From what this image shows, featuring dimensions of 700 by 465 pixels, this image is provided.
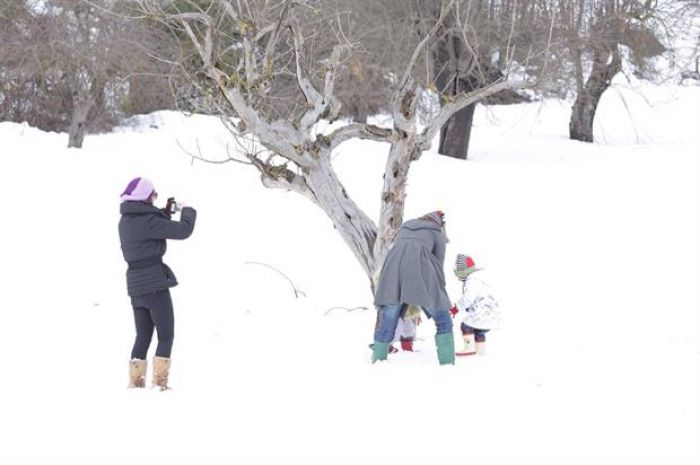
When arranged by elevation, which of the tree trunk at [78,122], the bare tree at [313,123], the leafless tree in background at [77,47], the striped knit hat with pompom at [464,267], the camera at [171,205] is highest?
the leafless tree in background at [77,47]

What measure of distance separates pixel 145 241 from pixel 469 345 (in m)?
2.80

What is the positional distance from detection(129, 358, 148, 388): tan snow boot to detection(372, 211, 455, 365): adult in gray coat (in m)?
1.76

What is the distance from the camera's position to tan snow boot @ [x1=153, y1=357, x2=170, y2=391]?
6.06 metres

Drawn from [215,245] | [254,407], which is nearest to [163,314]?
[254,407]

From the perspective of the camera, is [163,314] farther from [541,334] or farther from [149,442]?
[541,334]

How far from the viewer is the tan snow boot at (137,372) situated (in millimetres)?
6137

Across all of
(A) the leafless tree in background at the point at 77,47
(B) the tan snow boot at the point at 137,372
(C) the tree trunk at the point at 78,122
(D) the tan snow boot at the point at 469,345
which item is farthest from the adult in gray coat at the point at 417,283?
(C) the tree trunk at the point at 78,122

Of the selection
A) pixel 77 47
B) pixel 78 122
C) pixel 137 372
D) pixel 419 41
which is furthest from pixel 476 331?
pixel 78 122

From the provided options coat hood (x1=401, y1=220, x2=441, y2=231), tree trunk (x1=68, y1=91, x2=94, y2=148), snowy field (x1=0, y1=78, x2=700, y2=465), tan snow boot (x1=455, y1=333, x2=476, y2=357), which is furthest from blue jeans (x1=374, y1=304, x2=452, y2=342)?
tree trunk (x1=68, y1=91, x2=94, y2=148)

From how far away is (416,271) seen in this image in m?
6.53

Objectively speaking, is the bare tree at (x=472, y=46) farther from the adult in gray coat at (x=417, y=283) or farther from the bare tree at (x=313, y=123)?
the adult in gray coat at (x=417, y=283)

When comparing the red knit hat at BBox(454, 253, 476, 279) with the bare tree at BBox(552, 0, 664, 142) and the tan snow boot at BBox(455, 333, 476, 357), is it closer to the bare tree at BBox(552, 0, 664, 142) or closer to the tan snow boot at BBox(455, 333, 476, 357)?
the tan snow boot at BBox(455, 333, 476, 357)

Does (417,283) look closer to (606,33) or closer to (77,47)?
(606,33)

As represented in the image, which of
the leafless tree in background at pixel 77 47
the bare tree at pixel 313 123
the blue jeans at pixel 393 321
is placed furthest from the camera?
the leafless tree in background at pixel 77 47
